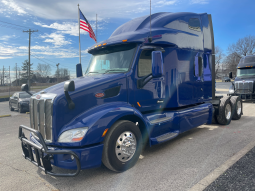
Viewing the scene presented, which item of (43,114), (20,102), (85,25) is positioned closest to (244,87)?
(85,25)

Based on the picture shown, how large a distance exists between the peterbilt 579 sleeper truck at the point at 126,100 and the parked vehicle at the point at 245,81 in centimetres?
948

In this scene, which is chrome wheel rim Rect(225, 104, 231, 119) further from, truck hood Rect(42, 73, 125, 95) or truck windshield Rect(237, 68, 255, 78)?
Result: truck windshield Rect(237, 68, 255, 78)

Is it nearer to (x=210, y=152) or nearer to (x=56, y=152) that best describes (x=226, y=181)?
(x=210, y=152)

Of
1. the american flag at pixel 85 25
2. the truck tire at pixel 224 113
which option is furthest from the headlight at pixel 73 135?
the american flag at pixel 85 25

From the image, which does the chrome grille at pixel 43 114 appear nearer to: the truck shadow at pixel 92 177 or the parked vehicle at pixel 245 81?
the truck shadow at pixel 92 177

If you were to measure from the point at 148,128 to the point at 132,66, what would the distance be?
134cm

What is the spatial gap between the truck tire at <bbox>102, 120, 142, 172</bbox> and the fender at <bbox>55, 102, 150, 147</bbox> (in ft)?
0.54

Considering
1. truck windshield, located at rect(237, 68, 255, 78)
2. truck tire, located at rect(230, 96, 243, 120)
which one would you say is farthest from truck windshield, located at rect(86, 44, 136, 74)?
truck windshield, located at rect(237, 68, 255, 78)

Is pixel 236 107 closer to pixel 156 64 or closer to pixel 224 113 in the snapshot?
Result: pixel 224 113

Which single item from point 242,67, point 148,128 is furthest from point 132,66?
point 242,67

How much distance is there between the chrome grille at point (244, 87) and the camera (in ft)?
45.7

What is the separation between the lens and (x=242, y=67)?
15109 millimetres

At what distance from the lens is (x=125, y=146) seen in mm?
3691

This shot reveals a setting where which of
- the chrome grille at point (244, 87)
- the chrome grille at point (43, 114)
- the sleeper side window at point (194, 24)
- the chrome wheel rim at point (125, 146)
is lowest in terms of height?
the chrome wheel rim at point (125, 146)
